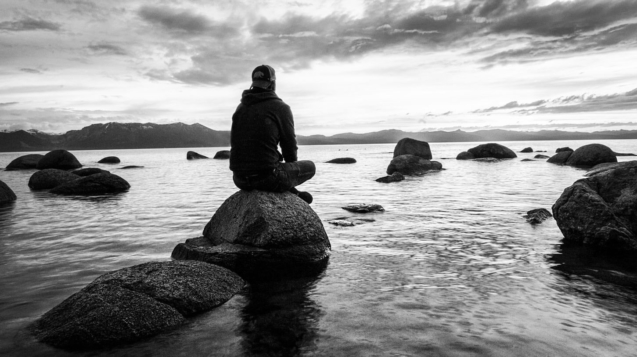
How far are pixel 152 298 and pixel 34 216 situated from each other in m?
12.0

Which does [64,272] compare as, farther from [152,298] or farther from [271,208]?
[271,208]

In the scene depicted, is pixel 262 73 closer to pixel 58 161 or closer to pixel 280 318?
pixel 280 318

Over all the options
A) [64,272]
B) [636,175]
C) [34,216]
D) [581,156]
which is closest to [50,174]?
[34,216]

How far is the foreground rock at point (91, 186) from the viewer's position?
69.4 feet

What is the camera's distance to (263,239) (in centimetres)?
748

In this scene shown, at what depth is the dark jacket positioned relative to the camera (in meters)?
7.93

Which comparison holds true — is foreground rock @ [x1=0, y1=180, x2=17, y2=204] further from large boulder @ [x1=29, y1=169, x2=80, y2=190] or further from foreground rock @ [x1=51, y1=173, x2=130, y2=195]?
large boulder @ [x1=29, y1=169, x2=80, y2=190]

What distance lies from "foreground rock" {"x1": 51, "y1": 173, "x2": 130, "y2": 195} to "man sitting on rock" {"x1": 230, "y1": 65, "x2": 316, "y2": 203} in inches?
656

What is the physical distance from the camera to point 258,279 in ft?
22.9

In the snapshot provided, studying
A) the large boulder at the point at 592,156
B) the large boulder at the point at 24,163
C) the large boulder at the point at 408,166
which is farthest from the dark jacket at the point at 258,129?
the large boulder at the point at 24,163

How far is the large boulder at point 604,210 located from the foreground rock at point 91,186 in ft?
69.6

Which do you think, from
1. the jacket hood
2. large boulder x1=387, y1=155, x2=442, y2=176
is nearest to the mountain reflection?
the jacket hood

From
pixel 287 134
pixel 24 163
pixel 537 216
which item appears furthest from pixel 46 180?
pixel 24 163

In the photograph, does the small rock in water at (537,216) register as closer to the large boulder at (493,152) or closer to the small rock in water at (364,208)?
the small rock in water at (364,208)
